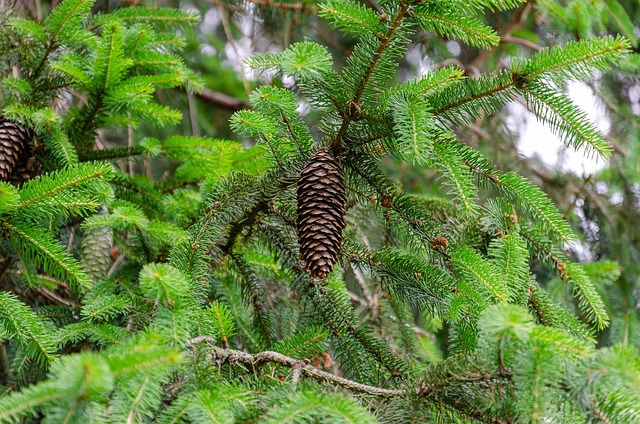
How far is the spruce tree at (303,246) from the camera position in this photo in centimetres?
105

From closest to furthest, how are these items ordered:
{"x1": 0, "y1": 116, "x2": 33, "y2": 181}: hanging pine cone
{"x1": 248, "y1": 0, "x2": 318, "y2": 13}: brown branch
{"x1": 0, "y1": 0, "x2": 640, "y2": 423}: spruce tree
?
{"x1": 0, "y1": 0, "x2": 640, "y2": 423}: spruce tree → {"x1": 0, "y1": 116, "x2": 33, "y2": 181}: hanging pine cone → {"x1": 248, "y1": 0, "x2": 318, "y2": 13}: brown branch

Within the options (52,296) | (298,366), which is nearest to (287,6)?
(52,296)

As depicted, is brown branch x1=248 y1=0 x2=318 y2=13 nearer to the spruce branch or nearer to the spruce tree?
the spruce tree

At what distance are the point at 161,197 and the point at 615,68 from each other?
223 cm

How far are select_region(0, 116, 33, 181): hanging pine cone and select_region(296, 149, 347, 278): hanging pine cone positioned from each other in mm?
914

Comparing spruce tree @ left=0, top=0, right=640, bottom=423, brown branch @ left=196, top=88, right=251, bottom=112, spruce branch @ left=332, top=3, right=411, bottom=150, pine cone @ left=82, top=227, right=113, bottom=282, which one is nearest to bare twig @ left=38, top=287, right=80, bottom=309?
spruce tree @ left=0, top=0, right=640, bottom=423

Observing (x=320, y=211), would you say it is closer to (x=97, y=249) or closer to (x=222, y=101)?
(x=97, y=249)

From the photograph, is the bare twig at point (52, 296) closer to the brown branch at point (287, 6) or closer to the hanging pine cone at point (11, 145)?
the hanging pine cone at point (11, 145)

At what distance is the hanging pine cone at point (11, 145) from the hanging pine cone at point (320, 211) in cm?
91

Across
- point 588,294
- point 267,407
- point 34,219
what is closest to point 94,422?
point 267,407

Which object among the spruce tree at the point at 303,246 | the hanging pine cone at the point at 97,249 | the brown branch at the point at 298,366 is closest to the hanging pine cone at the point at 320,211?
the spruce tree at the point at 303,246

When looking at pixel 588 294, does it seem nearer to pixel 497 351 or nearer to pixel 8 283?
pixel 497 351

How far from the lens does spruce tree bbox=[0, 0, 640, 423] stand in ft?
3.46

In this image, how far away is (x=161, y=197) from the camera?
2.09 metres
